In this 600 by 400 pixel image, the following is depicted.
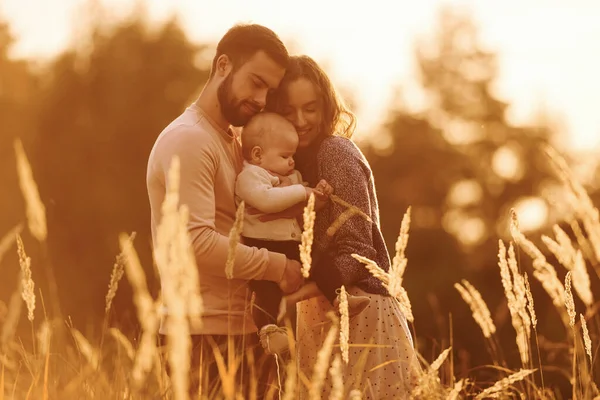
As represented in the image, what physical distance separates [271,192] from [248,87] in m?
0.56

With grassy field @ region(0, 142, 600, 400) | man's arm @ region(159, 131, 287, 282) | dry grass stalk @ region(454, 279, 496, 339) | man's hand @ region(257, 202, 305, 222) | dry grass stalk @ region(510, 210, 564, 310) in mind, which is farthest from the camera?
man's hand @ region(257, 202, 305, 222)

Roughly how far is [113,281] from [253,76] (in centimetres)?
163

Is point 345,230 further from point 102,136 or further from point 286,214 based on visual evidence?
point 102,136

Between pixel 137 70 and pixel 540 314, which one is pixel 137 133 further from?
pixel 540 314

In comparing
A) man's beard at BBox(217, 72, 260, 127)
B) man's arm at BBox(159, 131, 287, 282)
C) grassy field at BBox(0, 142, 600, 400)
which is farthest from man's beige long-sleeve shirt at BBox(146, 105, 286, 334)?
grassy field at BBox(0, 142, 600, 400)

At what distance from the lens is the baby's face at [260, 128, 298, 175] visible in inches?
168

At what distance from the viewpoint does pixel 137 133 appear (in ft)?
78.5

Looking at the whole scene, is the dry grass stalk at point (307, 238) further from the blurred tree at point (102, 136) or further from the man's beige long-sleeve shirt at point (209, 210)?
the blurred tree at point (102, 136)

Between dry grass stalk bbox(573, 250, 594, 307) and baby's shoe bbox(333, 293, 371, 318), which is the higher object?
baby's shoe bbox(333, 293, 371, 318)

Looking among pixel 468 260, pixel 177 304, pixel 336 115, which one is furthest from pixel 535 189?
pixel 177 304

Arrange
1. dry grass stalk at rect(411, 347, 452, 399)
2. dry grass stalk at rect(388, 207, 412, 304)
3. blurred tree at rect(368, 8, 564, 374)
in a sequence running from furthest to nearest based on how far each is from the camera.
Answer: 1. blurred tree at rect(368, 8, 564, 374)
2. dry grass stalk at rect(388, 207, 412, 304)
3. dry grass stalk at rect(411, 347, 452, 399)

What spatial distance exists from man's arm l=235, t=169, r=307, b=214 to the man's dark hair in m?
0.61

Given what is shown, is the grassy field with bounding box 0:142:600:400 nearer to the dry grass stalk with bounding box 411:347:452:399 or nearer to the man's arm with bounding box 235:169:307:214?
the dry grass stalk with bounding box 411:347:452:399

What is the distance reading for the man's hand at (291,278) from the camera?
400 cm
